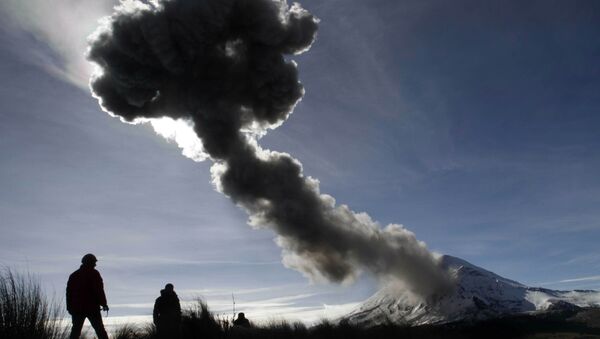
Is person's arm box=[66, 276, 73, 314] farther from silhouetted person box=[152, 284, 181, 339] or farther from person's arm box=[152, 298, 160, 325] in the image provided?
person's arm box=[152, 298, 160, 325]

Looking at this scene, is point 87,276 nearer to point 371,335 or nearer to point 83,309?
point 83,309

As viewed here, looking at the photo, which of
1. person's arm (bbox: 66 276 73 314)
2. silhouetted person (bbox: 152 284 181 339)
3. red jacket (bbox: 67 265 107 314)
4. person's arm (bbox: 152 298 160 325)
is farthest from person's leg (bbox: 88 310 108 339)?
person's arm (bbox: 152 298 160 325)

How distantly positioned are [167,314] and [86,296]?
7.13ft

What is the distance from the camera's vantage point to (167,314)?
409 inches

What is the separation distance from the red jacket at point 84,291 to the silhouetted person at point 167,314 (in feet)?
5.54

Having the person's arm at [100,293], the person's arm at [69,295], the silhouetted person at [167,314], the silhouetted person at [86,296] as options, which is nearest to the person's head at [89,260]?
the silhouetted person at [86,296]

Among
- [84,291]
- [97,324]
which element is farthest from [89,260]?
[97,324]

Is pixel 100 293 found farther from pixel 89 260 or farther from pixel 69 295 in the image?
pixel 89 260

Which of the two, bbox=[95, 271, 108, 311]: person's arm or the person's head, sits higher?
the person's head

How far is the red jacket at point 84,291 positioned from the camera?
8727 mm

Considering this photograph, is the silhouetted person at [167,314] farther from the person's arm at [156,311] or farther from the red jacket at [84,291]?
the red jacket at [84,291]

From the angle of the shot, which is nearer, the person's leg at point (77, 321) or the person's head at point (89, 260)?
the person's leg at point (77, 321)

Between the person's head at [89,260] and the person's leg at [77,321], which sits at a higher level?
the person's head at [89,260]

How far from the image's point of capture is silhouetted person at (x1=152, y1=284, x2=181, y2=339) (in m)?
10.0
